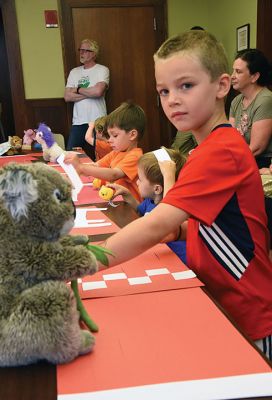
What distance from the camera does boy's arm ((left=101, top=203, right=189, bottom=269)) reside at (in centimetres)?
98

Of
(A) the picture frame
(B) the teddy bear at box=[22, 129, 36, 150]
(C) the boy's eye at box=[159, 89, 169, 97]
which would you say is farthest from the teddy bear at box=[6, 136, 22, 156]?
(C) the boy's eye at box=[159, 89, 169, 97]

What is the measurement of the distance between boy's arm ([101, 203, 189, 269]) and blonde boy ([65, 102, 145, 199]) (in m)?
1.20

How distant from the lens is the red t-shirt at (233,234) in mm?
1005

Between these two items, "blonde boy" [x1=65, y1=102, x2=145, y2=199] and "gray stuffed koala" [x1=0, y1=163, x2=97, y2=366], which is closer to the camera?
"gray stuffed koala" [x1=0, y1=163, x2=97, y2=366]

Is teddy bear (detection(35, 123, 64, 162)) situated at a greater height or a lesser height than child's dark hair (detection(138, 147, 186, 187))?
lesser

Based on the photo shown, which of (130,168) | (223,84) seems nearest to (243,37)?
(130,168)

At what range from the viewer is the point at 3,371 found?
657mm

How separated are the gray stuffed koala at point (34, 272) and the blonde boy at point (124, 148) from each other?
150 cm

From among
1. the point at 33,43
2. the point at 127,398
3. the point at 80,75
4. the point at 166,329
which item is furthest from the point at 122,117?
the point at 33,43

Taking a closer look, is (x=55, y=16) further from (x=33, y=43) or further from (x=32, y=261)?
(x=32, y=261)

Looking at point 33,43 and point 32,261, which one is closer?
point 32,261

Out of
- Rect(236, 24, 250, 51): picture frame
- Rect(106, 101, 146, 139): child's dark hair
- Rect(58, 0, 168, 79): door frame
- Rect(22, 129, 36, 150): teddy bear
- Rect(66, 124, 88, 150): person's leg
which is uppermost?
Rect(58, 0, 168, 79): door frame

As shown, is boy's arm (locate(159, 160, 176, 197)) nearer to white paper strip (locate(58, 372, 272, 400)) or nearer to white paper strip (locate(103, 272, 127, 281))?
white paper strip (locate(103, 272, 127, 281))

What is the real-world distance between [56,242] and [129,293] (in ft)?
0.97
